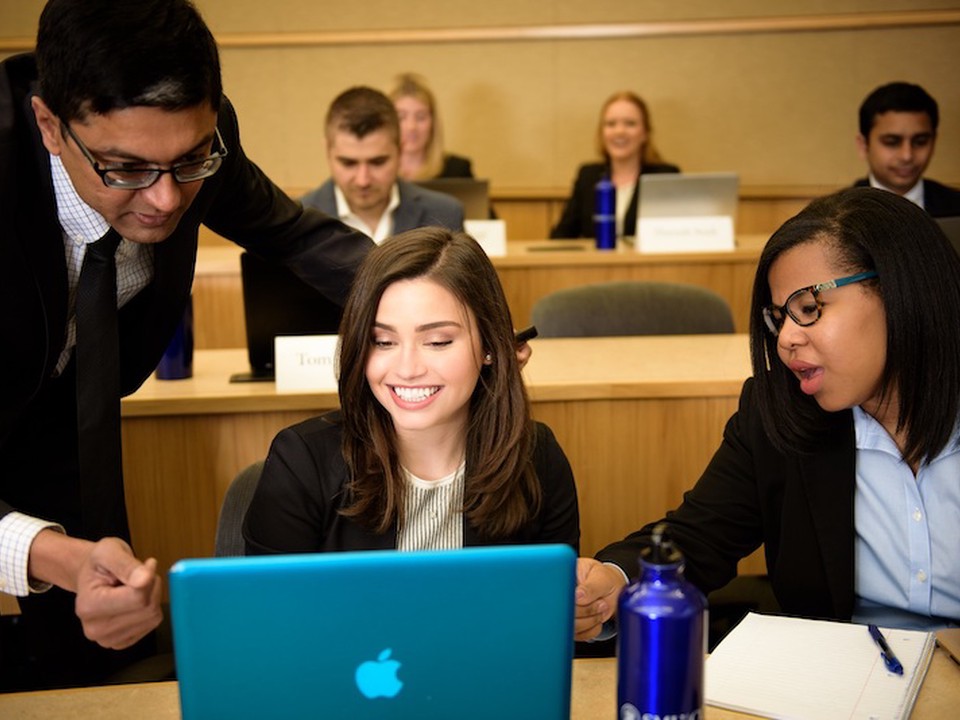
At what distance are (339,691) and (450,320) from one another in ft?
2.50

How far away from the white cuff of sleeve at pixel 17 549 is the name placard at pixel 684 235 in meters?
3.45

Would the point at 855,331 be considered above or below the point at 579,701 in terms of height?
above

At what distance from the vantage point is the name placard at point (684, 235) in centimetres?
452

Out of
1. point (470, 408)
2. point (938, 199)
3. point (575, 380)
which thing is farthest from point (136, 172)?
point (938, 199)

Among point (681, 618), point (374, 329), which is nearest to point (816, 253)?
point (374, 329)

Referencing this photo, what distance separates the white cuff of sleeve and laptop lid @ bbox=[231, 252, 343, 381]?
3.84ft

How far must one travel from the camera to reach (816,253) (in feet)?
5.10

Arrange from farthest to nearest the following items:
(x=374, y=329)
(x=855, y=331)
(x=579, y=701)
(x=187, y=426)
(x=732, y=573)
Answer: (x=187, y=426) < (x=732, y=573) < (x=374, y=329) < (x=855, y=331) < (x=579, y=701)

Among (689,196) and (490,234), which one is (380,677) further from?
(689,196)

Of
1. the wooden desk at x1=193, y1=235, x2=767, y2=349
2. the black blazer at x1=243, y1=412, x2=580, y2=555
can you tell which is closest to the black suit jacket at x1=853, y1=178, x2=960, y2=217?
the wooden desk at x1=193, y1=235, x2=767, y2=349

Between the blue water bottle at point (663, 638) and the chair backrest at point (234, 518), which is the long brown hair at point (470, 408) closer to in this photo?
the chair backrest at point (234, 518)

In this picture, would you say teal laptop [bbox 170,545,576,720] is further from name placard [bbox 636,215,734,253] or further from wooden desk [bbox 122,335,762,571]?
name placard [bbox 636,215,734,253]

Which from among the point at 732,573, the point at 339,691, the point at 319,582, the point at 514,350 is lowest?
the point at 732,573

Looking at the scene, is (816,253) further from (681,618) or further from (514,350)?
(681,618)
